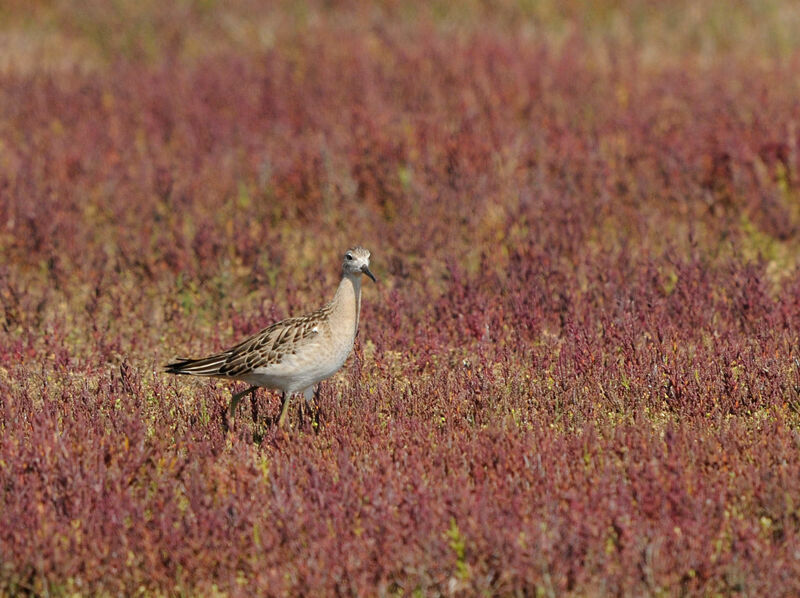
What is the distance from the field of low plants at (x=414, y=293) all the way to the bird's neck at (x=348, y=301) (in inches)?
17.1

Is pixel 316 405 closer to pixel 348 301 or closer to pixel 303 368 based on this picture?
pixel 303 368

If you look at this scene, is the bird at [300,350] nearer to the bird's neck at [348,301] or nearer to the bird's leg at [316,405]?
the bird's neck at [348,301]

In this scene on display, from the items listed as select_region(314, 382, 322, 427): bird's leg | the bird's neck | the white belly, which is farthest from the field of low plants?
the bird's neck

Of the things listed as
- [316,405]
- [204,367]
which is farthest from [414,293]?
[204,367]

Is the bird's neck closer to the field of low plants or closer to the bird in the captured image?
the bird

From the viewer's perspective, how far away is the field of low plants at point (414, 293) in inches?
157

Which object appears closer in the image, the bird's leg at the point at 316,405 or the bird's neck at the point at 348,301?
the bird's neck at the point at 348,301

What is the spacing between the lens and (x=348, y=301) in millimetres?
5152

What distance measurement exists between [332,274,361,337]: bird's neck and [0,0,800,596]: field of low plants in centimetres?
43

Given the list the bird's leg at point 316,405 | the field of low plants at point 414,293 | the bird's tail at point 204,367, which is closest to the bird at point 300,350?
the bird's tail at point 204,367

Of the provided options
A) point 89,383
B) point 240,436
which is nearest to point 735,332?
point 240,436

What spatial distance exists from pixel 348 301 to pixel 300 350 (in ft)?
1.13

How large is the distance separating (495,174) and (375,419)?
13.1ft

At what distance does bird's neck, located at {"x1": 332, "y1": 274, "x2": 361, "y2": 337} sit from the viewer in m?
5.12
